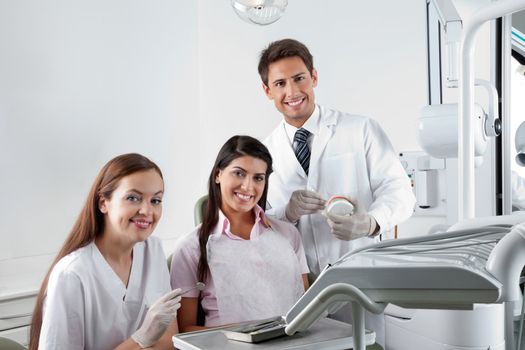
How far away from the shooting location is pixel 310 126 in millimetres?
2396

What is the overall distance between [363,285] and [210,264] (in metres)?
1.39

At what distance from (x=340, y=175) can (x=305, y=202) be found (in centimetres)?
25

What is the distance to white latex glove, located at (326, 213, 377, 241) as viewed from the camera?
2.14 metres

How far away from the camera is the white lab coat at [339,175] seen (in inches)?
91.7

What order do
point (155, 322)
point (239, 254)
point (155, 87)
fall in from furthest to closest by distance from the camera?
point (155, 87) → point (239, 254) → point (155, 322)

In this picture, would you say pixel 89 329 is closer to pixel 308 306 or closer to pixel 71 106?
pixel 308 306

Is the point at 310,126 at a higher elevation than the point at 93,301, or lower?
higher

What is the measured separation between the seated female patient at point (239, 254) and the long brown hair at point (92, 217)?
339mm

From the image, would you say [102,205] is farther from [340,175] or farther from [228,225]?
[340,175]

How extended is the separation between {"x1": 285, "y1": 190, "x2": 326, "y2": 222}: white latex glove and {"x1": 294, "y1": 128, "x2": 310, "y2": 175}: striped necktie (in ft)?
0.61

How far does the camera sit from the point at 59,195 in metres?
2.91

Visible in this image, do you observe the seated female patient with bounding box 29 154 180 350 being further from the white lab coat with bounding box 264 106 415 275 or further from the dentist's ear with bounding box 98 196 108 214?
the white lab coat with bounding box 264 106 415 275

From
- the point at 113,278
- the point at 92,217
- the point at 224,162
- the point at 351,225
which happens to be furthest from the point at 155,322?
the point at 351,225

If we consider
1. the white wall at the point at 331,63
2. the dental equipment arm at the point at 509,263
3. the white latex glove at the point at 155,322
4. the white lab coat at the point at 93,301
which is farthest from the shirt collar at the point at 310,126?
the dental equipment arm at the point at 509,263
